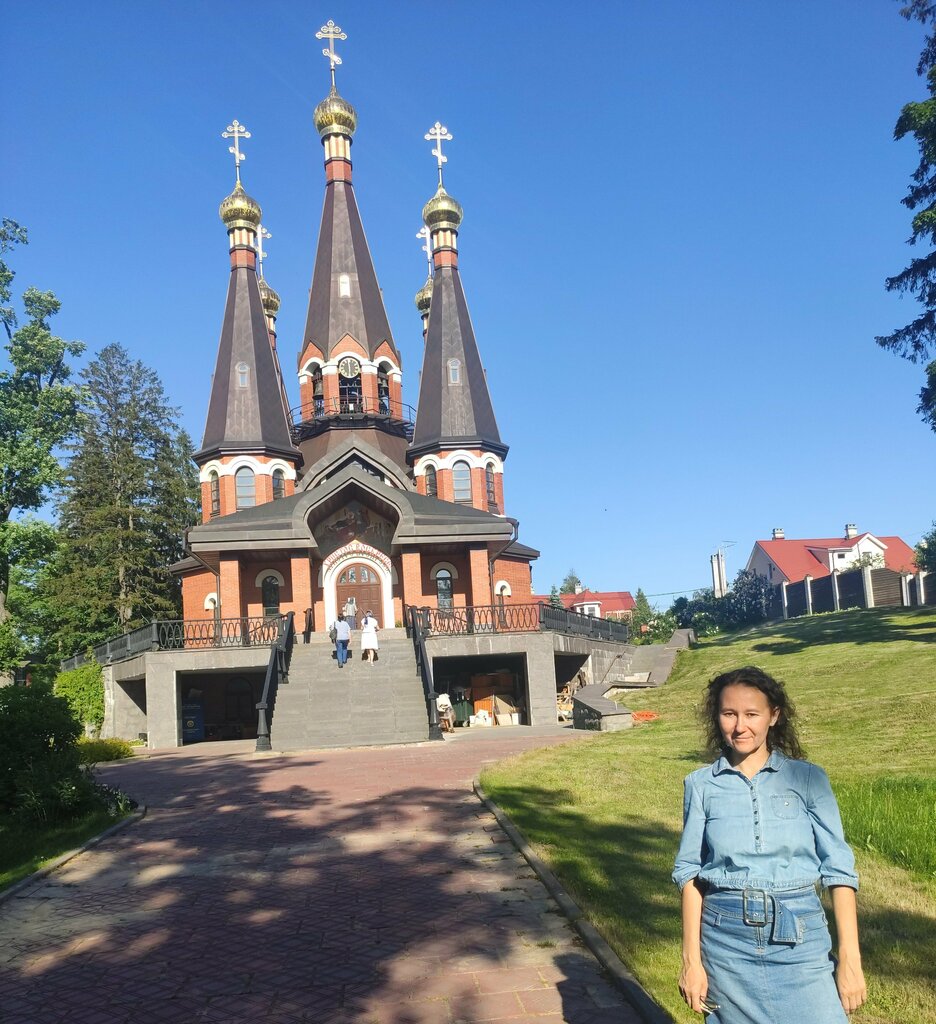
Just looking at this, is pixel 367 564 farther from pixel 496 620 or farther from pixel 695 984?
pixel 695 984

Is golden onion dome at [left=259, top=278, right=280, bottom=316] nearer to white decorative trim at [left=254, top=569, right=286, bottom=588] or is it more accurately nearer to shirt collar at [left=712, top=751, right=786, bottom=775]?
white decorative trim at [left=254, top=569, right=286, bottom=588]

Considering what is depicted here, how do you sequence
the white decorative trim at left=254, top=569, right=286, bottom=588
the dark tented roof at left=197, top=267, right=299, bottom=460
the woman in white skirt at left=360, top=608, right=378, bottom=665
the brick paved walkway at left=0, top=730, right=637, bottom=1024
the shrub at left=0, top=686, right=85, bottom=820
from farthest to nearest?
the dark tented roof at left=197, top=267, right=299, bottom=460
the white decorative trim at left=254, top=569, right=286, bottom=588
the woman in white skirt at left=360, top=608, right=378, bottom=665
the shrub at left=0, top=686, right=85, bottom=820
the brick paved walkway at left=0, top=730, right=637, bottom=1024

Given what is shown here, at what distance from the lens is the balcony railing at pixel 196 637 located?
2280 centimetres

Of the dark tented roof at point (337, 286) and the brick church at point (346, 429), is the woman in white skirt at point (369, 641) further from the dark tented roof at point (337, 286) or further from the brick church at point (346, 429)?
the dark tented roof at point (337, 286)

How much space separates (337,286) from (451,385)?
5662 millimetres

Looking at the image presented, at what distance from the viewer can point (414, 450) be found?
34.7 metres

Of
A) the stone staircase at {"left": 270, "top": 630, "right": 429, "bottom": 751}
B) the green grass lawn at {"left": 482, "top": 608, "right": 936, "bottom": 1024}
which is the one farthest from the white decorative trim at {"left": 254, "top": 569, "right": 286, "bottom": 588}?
the green grass lawn at {"left": 482, "top": 608, "right": 936, "bottom": 1024}

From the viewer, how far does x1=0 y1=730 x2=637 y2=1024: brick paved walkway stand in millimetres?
4816

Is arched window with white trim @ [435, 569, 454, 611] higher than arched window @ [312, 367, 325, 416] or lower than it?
lower

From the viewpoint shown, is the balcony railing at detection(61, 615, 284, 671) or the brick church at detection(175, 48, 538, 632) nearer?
the balcony railing at detection(61, 615, 284, 671)

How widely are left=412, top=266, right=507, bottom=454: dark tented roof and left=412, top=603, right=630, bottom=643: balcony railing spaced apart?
377 inches

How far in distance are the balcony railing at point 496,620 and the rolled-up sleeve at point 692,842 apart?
19.6m

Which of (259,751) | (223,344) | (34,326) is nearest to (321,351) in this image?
(223,344)

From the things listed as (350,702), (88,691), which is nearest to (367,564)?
(88,691)
